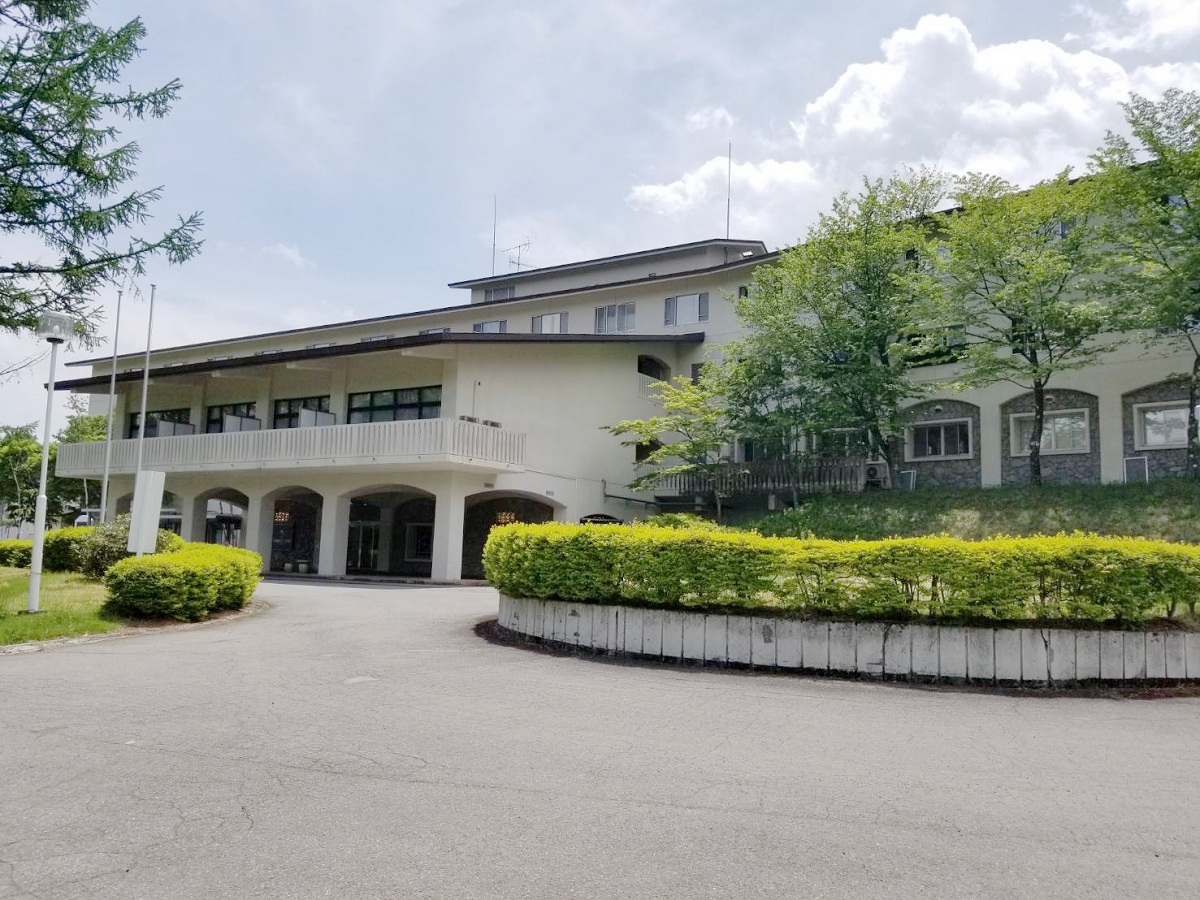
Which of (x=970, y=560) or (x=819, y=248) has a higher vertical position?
(x=819, y=248)

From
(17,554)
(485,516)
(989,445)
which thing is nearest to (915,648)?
(989,445)

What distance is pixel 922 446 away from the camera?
27.4 metres

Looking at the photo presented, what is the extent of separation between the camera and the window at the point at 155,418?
35750 mm

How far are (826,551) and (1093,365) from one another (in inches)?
708

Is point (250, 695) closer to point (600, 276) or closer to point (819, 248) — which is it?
point (819, 248)

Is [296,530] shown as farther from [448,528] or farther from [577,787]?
[577,787]

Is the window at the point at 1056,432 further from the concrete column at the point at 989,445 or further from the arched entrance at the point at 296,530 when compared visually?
the arched entrance at the point at 296,530

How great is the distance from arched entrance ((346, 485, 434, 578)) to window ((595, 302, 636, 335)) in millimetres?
9832

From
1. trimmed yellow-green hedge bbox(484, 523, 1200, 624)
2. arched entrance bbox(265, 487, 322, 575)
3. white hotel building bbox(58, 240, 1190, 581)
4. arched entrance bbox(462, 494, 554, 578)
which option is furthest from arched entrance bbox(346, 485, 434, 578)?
trimmed yellow-green hedge bbox(484, 523, 1200, 624)

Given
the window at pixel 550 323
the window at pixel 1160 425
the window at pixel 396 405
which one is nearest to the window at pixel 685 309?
the window at pixel 550 323

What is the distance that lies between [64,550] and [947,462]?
24621 millimetres

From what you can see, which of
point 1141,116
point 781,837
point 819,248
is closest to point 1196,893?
point 781,837

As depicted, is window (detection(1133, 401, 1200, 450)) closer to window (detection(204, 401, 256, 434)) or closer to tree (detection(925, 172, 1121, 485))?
tree (detection(925, 172, 1121, 485))

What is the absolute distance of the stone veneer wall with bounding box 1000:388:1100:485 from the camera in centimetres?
2372
